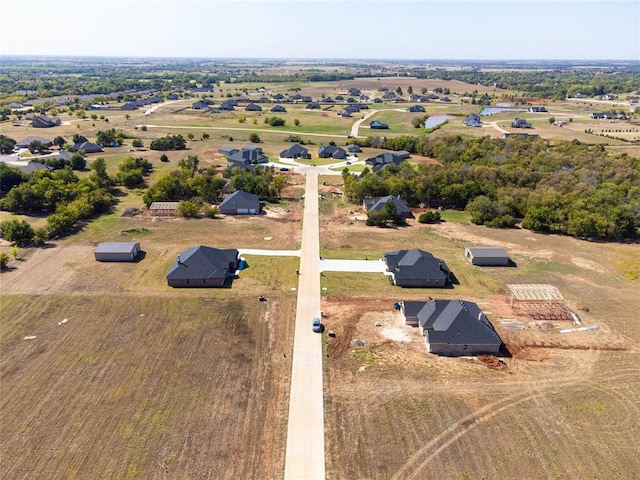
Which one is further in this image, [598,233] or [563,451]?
[598,233]

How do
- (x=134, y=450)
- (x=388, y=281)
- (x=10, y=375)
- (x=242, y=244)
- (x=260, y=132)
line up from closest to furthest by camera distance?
(x=134, y=450), (x=10, y=375), (x=388, y=281), (x=242, y=244), (x=260, y=132)

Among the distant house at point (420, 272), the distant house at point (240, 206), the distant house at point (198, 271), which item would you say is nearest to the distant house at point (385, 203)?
the distant house at point (240, 206)

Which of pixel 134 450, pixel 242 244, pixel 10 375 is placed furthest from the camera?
pixel 242 244

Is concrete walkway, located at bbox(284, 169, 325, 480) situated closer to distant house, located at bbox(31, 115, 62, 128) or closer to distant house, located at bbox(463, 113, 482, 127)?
distant house, located at bbox(463, 113, 482, 127)

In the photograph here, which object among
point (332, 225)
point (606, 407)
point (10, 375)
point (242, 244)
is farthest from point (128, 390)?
point (332, 225)

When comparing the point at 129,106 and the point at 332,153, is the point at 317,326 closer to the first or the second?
the point at 332,153

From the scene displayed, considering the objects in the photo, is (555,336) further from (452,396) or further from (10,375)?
(10,375)
